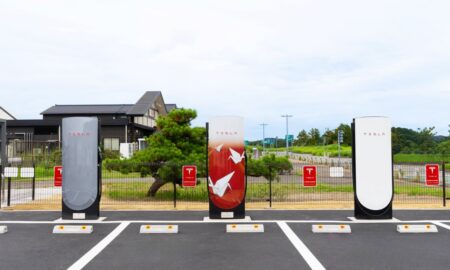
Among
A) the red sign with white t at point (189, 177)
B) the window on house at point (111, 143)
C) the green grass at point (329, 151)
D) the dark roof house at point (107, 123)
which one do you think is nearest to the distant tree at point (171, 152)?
the red sign with white t at point (189, 177)

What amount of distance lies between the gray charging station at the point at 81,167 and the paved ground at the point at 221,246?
1.89 feet

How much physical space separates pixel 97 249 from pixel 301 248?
383cm

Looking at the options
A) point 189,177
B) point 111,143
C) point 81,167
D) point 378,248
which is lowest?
point 378,248

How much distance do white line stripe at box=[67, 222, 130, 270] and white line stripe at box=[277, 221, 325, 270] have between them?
3677 millimetres

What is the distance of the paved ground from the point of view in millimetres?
6230

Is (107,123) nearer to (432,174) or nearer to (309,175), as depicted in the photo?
(309,175)

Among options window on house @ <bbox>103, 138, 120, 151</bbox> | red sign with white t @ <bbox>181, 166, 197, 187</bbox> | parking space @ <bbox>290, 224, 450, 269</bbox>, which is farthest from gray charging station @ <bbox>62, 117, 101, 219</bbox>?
window on house @ <bbox>103, 138, 120, 151</bbox>

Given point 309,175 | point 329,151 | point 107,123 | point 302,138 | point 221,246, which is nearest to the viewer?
point 221,246

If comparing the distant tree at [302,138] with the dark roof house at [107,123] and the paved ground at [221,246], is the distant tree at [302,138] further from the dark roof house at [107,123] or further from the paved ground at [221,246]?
the paved ground at [221,246]

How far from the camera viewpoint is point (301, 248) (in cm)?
720

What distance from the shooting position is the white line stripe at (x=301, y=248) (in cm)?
618

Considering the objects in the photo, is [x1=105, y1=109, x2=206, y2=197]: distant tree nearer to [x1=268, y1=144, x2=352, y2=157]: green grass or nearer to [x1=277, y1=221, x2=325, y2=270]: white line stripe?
[x1=277, y1=221, x2=325, y2=270]: white line stripe

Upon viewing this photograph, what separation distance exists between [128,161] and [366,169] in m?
9.21

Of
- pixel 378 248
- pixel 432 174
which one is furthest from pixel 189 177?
pixel 432 174
